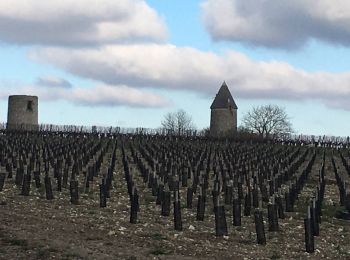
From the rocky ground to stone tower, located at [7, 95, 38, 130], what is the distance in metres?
51.5

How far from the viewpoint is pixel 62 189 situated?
18344 millimetres

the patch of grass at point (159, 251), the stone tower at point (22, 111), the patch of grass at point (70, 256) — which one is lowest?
the patch of grass at point (159, 251)

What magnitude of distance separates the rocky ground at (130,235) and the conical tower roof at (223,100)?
60.1 metres

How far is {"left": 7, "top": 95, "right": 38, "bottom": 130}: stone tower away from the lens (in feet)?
217

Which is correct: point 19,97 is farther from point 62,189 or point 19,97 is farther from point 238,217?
point 238,217

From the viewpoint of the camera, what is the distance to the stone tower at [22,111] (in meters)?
66.2

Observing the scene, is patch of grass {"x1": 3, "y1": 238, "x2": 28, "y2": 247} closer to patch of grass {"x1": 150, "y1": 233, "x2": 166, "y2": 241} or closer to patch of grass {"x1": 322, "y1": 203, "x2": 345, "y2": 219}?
patch of grass {"x1": 150, "y1": 233, "x2": 166, "y2": 241}

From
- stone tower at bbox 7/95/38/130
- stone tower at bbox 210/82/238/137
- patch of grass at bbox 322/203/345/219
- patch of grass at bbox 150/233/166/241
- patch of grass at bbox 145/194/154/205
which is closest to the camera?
patch of grass at bbox 150/233/166/241

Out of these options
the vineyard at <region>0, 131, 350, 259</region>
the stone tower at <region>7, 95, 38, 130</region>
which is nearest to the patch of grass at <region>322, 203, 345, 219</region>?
the vineyard at <region>0, 131, 350, 259</region>

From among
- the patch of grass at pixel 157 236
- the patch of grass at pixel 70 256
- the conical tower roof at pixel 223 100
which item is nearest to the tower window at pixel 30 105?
the conical tower roof at pixel 223 100

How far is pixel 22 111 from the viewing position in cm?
6669

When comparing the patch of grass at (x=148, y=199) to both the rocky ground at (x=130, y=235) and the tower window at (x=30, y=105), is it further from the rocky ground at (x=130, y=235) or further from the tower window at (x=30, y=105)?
the tower window at (x=30, y=105)

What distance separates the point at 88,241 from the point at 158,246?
1.25 metres

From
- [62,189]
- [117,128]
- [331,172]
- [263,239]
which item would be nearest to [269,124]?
[117,128]
